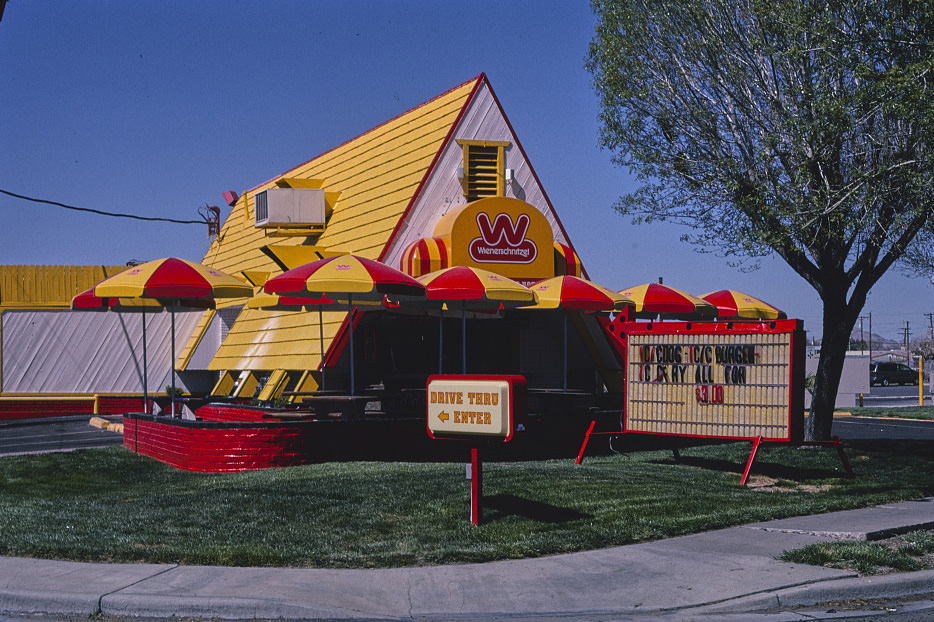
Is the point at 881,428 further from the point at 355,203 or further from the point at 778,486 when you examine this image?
the point at 355,203

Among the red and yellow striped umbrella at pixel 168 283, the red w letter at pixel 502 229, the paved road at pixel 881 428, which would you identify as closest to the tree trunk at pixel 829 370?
the paved road at pixel 881 428

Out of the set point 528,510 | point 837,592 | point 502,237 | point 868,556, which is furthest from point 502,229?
point 837,592

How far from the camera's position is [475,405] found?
9742 millimetres

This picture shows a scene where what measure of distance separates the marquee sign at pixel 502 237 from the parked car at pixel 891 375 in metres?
58.7

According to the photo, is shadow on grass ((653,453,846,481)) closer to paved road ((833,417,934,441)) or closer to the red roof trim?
paved road ((833,417,934,441))

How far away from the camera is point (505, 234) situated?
2191cm

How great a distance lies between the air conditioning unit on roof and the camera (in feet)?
85.3

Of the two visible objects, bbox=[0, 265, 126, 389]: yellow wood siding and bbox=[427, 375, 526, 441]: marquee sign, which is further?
bbox=[0, 265, 126, 389]: yellow wood siding

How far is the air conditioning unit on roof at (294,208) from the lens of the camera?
26000mm

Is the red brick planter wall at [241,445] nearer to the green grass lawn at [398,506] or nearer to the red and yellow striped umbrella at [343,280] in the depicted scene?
the green grass lawn at [398,506]

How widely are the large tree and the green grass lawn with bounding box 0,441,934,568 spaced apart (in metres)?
3.75

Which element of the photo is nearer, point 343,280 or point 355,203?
point 343,280

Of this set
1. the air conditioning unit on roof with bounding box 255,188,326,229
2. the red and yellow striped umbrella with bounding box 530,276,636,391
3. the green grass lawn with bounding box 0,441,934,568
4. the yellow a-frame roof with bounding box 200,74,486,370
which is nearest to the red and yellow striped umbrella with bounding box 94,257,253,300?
the green grass lawn with bounding box 0,441,934,568

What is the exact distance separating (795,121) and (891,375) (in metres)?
64.8
